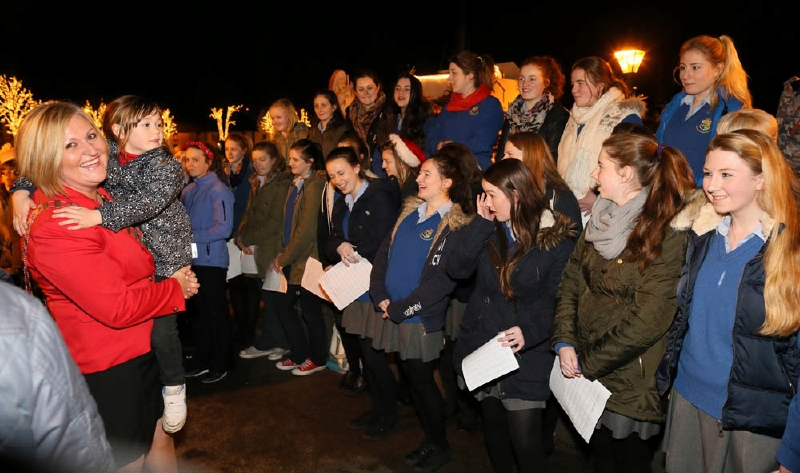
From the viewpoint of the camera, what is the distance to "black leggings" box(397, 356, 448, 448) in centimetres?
391

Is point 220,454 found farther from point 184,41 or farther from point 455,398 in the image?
point 184,41

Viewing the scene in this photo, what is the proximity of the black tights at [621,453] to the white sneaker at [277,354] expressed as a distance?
4.10m

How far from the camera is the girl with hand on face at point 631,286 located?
8.93 feet

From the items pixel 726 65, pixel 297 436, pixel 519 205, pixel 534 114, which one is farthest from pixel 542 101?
pixel 297 436

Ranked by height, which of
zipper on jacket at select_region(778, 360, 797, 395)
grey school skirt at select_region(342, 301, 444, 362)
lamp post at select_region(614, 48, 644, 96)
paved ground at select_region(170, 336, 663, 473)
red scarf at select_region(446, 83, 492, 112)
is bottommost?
paved ground at select_region(170, 336, 663, 473)

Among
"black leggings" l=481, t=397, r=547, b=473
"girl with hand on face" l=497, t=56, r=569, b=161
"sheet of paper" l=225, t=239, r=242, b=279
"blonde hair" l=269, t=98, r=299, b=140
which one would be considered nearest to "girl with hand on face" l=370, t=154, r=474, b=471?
"black leggings" l=481, t=397, r=547, b=473

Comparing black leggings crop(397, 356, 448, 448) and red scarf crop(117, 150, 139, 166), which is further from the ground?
red scarf crop(117, 150, 139, 166)

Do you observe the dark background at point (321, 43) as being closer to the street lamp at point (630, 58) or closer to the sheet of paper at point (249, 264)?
the street lamp at point (630, 58)

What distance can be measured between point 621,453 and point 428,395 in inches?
54.7

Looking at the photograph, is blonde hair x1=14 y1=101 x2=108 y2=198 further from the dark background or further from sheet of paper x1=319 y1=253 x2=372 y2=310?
the dark background

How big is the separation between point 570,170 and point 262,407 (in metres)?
3.41

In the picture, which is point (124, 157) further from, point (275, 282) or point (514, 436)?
→ point (275, 282)

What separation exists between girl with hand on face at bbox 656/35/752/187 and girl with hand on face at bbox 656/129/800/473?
5.62 ft

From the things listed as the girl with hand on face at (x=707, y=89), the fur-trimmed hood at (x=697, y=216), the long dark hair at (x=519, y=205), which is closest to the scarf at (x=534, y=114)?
the girl with hand on face at (x=707, y=89)
